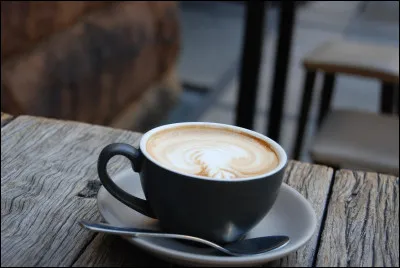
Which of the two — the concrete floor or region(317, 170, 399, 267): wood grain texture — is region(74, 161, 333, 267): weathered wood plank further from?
the concrete floor

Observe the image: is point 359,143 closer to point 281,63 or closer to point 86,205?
point 281,63

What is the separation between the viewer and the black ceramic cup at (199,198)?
1.43 ft

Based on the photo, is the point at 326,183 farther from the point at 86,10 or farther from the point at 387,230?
the point at 86,10

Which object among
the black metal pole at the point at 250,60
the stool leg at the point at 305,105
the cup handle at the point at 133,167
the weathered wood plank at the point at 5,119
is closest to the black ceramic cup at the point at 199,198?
the cup handle at the point at 133,167

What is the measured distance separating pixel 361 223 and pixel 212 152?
154 mm

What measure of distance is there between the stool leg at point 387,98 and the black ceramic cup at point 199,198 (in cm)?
127

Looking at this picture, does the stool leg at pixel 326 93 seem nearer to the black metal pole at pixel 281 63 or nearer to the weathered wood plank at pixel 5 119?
the black metal pole at pixel 281 63

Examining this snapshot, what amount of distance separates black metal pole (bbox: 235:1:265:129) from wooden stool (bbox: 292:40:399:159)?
13 centimetres

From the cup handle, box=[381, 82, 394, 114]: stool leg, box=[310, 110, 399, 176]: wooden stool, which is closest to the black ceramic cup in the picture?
the cup handle

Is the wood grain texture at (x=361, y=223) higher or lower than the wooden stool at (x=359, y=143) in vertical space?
higher

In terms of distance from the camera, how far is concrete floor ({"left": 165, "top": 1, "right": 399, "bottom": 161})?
1.50 meters

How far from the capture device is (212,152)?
1.63ft

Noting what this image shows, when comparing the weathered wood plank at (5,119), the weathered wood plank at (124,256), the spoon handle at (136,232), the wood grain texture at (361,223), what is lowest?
the weathered wood plank at (5,119)

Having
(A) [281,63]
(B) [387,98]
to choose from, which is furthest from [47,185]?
(B) [387,98]
